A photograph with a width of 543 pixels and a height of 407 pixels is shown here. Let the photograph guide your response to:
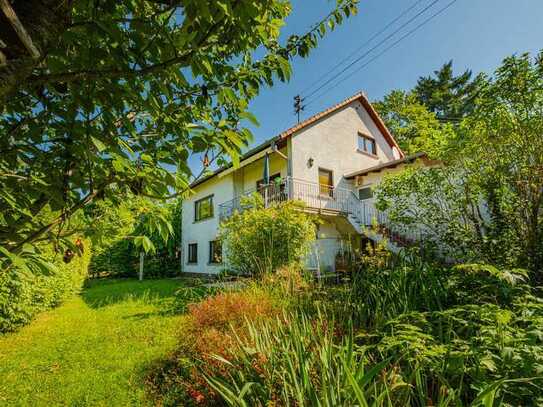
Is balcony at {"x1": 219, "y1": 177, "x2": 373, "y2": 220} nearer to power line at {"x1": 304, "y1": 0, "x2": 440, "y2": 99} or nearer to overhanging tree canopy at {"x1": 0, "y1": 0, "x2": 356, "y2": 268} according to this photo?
power line at {"x1": 304, "y1": 0, "x2": 440, "y2": 99}

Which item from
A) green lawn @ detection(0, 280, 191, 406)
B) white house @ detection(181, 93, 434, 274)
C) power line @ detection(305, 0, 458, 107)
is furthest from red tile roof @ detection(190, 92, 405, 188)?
green lawn @ detection(0, 280, 191, 406)

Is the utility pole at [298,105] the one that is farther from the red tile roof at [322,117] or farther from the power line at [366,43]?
the red tile roof at [322,117]

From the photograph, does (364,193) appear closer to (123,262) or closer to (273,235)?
(273,235)

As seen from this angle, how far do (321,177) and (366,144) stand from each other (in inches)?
190

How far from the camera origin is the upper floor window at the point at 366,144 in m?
15.7

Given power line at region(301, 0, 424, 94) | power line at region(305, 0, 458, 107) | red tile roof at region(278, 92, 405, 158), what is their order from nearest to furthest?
power line at region(305, 0, 458, 107)
power line at region(301, 0, 424, 94)
red tile roof at region(278, 92, 405, 158)

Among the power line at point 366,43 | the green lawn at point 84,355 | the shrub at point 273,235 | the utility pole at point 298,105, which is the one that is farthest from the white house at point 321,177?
the green lawn at point 84,355

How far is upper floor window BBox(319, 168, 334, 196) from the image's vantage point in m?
13.0

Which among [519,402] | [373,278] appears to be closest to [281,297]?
[373,278]

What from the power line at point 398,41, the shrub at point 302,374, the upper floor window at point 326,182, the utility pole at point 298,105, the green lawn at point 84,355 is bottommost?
the green lawn at point 84,355

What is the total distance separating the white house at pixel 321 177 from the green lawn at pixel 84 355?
17.9ft

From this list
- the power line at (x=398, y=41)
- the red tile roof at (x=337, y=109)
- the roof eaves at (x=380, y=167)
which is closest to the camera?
the power line at (x=398, y=41)

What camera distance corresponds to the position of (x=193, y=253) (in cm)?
1731

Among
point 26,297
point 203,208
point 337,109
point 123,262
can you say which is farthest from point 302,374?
point 123,262
